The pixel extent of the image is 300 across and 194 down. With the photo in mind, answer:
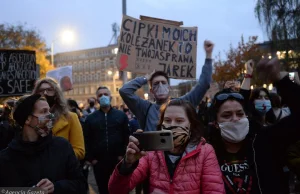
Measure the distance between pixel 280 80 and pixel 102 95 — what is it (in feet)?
13.5

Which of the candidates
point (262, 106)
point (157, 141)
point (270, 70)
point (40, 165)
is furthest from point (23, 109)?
point (262, 106)

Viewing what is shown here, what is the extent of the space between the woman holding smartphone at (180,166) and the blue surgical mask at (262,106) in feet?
8.44

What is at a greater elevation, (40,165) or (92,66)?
(92,66)

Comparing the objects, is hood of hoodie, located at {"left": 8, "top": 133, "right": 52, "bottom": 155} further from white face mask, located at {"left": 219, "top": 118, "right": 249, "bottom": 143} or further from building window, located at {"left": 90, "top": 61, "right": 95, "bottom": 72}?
building window, located at {"left": 90, "top": 61, "right": 95, "bottom": 72}

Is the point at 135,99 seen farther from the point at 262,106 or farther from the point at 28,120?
the point at 262,106

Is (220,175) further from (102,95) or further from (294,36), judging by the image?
(294,36)

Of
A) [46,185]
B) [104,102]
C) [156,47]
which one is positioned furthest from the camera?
[156,47]

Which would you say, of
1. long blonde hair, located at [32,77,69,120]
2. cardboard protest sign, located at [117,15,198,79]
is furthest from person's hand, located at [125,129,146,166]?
cardboard protest sign, located at [117,15,198,79]

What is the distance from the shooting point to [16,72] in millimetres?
7734

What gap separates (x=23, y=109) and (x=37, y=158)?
49 centimetres

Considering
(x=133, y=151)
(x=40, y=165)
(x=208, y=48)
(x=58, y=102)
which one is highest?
(x=208, y=48)

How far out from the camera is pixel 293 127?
2766 mm

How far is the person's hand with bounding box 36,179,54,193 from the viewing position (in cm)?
279

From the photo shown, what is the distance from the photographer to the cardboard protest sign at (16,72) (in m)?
7.61
